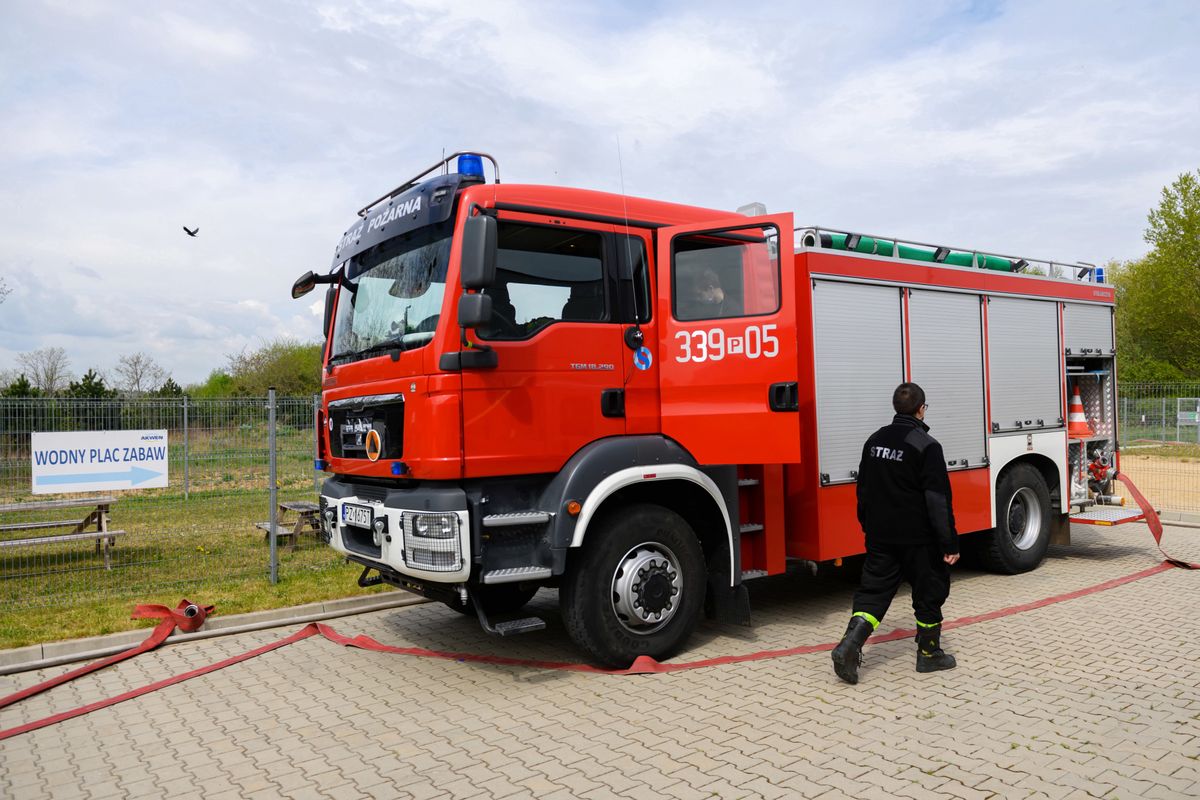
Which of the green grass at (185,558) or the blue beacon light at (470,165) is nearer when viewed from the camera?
the blue beacon light at (470,165)

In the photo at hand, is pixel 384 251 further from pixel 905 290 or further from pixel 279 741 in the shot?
pixel 905 290

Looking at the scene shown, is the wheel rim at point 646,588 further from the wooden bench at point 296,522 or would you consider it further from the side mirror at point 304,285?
the wooden bench at point 296,522

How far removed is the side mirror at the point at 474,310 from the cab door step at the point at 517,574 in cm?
146

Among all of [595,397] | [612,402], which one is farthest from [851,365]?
[595,397]

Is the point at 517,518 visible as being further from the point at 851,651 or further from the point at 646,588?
the point at 851,651

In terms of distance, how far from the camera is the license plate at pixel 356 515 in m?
5.48

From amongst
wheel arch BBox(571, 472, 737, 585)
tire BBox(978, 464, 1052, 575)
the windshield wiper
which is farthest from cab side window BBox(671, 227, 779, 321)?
tire BBox(978, 464, 1052, 575)

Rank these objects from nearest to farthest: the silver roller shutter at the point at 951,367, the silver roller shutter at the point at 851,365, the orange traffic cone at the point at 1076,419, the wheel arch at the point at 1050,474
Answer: the silver roller shutter at the point at 851,365
the silver roller shutter at the point at 951,367
the wheel arch at the point at 1050,474
the orange traffic cone at the point at 1076,419

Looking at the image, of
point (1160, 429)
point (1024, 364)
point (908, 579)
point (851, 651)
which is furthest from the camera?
point (1160, 429)

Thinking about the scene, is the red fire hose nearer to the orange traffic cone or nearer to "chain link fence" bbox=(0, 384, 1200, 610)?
"chain link fence" bbox=(0, 384, 1200, 610)

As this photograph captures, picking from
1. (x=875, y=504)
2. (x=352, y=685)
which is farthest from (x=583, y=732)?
(x=875, y=504)

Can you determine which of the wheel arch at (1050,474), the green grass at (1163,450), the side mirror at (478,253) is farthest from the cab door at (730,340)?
the green grass at (1163,450)

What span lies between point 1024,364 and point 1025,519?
154cm

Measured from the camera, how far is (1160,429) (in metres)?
23.7
